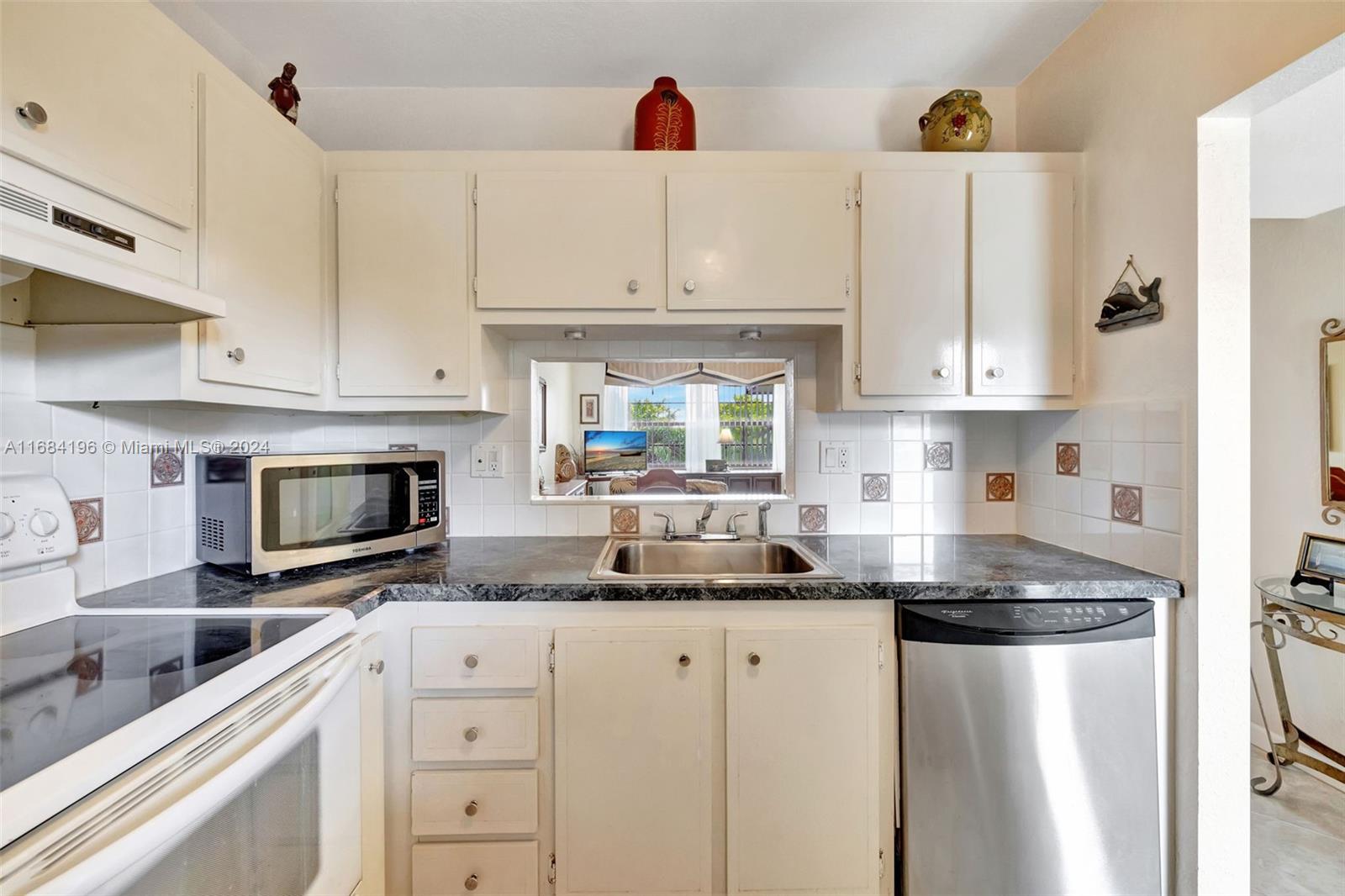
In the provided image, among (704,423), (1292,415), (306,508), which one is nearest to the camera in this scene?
(306,508)

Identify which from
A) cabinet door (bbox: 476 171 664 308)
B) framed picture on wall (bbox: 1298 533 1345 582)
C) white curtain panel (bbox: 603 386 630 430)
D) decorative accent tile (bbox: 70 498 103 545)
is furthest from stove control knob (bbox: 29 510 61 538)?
framed picture on wall (bbox: 1298 533 1345 582)

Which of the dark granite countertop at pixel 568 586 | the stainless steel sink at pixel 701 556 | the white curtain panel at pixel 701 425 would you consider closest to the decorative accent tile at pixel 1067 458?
the dark granite countertop at pixel 568 586

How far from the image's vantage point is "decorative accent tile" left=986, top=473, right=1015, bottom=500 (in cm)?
192

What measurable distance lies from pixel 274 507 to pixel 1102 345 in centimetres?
232

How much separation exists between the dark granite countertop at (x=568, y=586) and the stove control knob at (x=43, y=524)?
193 mm

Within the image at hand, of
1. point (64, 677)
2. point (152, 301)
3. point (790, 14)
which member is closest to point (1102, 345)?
point (790, 14)

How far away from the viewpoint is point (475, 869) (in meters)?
1.30

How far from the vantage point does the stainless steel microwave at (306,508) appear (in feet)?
4.25

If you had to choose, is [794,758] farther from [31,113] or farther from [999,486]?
[31,113]

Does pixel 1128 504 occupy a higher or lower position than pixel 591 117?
lower

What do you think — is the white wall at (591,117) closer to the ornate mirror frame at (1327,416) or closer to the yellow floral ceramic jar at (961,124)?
the yellow floral ceramic jar at (961,124)

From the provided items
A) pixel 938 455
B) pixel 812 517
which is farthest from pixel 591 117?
pixel 938 455

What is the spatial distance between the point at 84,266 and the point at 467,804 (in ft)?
4.31

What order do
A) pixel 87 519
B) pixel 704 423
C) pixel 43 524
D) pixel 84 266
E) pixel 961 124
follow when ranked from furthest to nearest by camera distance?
pixel 704 423, pixel 961 124, pixel 87 519, pixel 43 524, pixel 84 266
